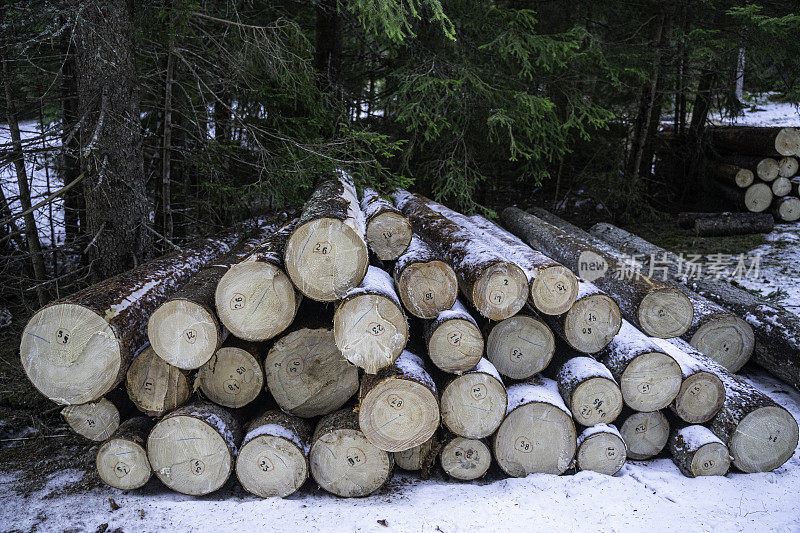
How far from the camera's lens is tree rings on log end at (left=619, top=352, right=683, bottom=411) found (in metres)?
4.25

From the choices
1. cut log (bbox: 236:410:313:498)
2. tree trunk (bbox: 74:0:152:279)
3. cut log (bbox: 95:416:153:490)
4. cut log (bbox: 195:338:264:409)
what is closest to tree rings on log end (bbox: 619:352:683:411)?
cut log (bbox: 236:410:313:498)

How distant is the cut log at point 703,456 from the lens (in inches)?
163

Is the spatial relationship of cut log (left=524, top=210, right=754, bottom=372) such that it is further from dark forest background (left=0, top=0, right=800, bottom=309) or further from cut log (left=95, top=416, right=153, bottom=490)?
cut log (left=95, top=416, right=153, bottom=490)

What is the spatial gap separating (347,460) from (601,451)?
2.06 meters

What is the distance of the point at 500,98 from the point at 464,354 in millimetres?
4983

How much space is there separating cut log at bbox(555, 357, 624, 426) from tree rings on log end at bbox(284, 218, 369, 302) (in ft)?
6.60

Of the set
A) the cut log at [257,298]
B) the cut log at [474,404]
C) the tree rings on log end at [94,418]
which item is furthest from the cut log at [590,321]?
the tree rings on log end at [94,418]

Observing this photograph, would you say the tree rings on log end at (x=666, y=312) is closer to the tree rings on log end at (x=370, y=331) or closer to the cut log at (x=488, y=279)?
the cut log at (x=488, y=279)

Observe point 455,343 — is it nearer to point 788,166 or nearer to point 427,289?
point 427,289

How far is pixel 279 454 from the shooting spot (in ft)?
12.3

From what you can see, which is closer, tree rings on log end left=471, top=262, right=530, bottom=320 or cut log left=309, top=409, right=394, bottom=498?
cut log left=309, top=409, right=394, bottom=498

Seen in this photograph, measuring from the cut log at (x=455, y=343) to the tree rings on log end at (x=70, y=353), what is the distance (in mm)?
2321

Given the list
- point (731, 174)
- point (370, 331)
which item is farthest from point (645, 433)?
point (731, 174)

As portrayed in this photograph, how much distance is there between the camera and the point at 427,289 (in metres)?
4.02
